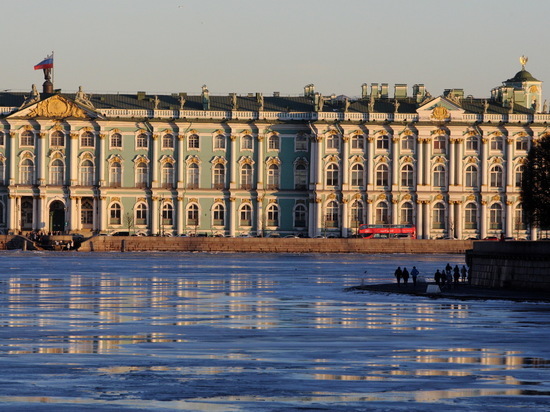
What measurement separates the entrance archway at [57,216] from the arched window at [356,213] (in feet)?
85.9

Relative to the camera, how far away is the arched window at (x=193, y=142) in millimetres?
143625

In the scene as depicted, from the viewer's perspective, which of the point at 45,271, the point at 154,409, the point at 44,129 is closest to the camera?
the point at 154,409

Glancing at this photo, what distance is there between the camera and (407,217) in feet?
476

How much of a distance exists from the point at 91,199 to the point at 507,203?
37959 millimetres

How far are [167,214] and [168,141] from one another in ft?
21.8

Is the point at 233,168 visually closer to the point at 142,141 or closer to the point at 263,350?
the point at 142,141

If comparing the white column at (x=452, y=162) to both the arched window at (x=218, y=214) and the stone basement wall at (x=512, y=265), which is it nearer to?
the arched window at (x=218, y=214)

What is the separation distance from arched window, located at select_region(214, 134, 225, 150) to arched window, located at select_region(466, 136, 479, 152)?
74.2 ft

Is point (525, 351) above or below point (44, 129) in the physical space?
below

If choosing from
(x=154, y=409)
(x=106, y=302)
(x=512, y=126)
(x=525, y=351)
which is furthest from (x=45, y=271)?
(x=512, y=126)

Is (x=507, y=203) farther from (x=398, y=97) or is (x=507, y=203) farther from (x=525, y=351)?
(x=525, y=351)

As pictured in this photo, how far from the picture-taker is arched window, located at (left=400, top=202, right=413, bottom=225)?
145 meters

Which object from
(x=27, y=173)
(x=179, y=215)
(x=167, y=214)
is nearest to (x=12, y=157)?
(x=27, y=173)

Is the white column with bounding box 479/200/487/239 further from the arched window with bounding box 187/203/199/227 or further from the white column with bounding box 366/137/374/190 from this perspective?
the arched window with bounding box 187/203/199/227
